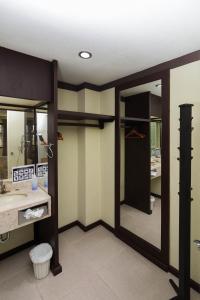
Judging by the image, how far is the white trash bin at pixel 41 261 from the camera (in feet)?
5.75

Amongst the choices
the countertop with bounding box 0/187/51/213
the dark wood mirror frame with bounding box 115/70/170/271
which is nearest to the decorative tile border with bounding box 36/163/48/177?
the countertop with bounding box 0/187/51/213

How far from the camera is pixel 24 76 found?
5.43 ft

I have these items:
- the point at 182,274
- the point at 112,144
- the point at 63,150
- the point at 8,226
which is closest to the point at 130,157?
the point at 112,144

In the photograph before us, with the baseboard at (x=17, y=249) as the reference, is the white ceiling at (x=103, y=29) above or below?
above

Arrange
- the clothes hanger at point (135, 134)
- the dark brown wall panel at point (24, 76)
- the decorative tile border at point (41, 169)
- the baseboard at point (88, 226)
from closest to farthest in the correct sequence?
1. the dark brown wall panel at point (24, 76)
2. the decorative tile border at point (41, 169)
3. the baseboard at point (88, 226)
4. the clothes hanger at point (135, 134)

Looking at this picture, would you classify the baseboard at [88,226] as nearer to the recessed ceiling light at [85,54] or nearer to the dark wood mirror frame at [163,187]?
the dark wood mirror frame at [163,187]

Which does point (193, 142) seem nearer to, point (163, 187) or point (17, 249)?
point (163, 187)

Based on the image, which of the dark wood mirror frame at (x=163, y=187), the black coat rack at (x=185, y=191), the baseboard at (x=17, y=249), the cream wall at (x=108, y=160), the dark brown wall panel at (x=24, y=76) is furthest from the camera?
the cream wall at (x=108, y=160)

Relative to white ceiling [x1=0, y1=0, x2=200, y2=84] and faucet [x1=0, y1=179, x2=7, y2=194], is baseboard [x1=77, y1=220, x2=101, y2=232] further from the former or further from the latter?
white ceiling [x1=0, y1=0, x2=200, y2=84]

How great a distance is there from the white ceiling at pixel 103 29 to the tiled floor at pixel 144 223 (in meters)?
2.29

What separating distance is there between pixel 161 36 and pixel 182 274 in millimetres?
2043

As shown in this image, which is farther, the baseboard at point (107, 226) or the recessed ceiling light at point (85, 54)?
the baseboard at point (107, 226)

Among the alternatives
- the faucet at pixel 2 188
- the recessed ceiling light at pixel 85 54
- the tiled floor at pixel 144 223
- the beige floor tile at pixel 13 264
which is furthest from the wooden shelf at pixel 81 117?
the beige floor tile at pixel 13 264

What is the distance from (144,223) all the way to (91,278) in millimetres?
1293
